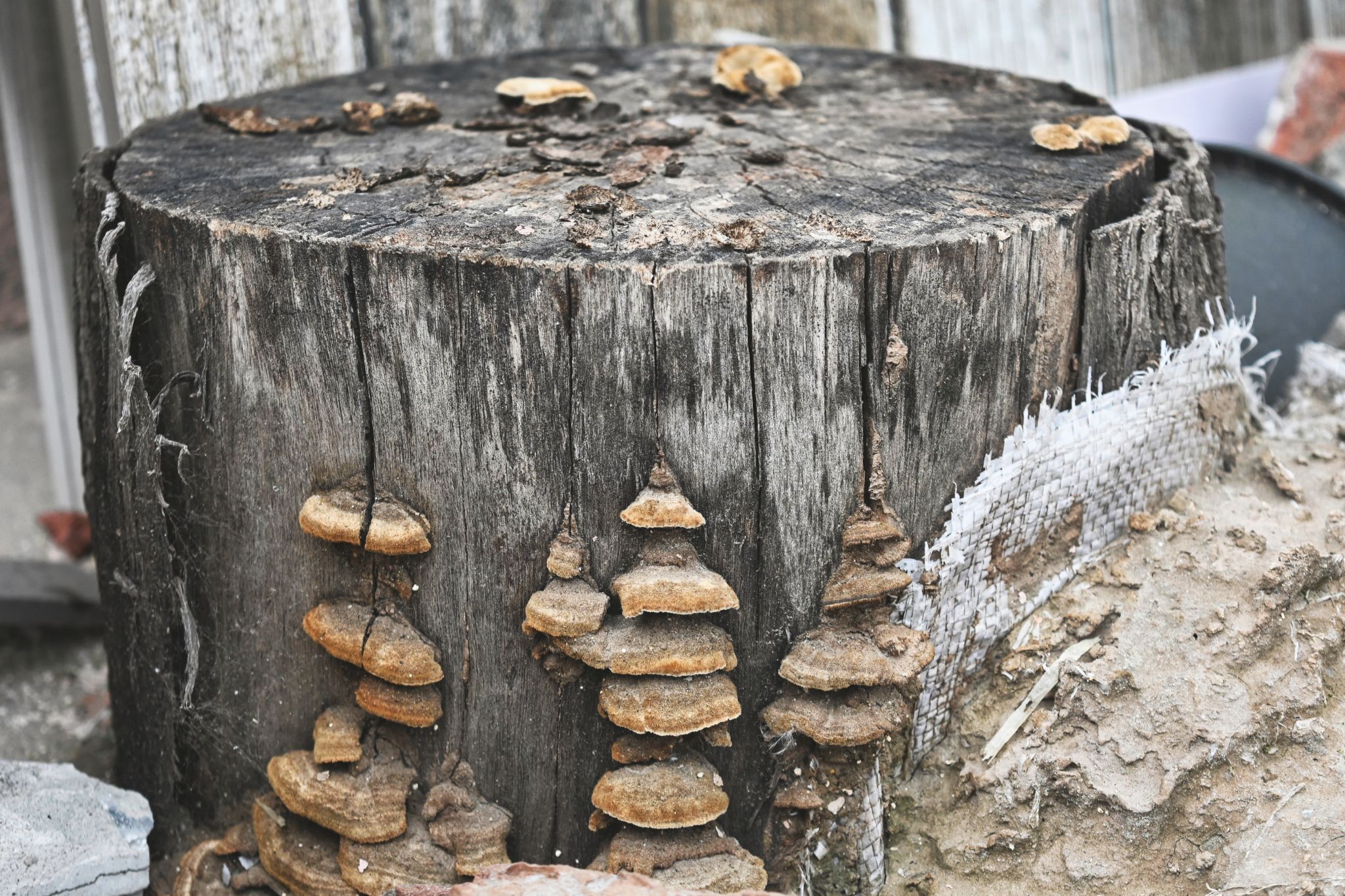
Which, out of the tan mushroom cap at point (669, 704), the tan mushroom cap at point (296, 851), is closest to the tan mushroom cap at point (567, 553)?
the tan mushroom cap at point (669, 704)

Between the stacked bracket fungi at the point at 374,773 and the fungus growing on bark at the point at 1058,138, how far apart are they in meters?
1.34

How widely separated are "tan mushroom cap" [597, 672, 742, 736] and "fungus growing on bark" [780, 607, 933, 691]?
5.1 inches

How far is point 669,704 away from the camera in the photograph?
1.87 metres

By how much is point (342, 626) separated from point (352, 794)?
0.90 ft

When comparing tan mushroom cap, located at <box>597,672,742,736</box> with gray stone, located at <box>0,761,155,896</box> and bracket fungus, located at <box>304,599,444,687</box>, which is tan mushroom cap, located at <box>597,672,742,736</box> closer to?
bracket fungus, located at <box>304,599,444,687</box>

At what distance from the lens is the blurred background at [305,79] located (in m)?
3.33

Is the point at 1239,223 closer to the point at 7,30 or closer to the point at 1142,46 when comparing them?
the point at 1142,46

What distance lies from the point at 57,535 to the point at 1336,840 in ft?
12.5

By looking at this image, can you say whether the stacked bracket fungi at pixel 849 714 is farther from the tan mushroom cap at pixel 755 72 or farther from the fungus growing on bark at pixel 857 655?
the tan mushroom cap at pixel 755 72

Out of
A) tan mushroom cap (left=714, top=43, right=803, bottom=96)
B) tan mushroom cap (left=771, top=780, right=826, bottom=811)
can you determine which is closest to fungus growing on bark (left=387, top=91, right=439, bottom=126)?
tan mushroom cap (left=714, top=43, right=803, bottom=96)

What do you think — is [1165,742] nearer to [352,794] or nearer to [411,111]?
[352,794]

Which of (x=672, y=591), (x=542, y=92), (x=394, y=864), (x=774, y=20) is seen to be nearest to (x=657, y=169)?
(x=542, y=92)

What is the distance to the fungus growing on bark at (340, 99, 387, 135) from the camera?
253cm

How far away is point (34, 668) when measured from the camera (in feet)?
11.4
